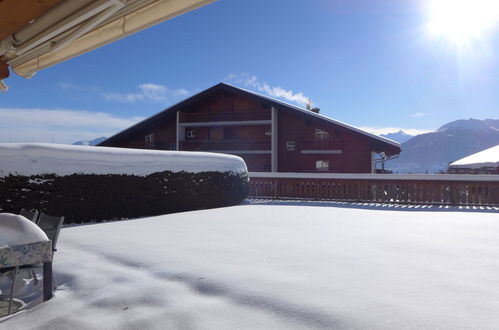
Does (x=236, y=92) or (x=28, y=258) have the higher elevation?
(x=236, y=92)

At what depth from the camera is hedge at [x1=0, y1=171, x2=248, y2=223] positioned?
840 cm

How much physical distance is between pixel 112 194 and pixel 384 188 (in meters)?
11.2

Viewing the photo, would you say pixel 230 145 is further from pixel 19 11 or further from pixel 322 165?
pixel 19 11

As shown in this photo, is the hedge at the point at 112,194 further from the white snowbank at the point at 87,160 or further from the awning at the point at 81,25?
the awning at the point at 81,25

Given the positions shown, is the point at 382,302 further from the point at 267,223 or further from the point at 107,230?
the point at 107,230

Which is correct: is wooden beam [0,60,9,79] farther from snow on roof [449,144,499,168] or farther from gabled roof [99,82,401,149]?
snow on roof [449,144,499,168]

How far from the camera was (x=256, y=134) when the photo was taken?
96.6ft

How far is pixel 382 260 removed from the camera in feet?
17.5

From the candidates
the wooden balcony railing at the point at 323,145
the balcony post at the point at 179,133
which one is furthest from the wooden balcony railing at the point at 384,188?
the balcony post at the point at 179,133

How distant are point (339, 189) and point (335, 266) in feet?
37.7

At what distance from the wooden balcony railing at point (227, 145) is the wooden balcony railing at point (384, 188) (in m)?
10.3

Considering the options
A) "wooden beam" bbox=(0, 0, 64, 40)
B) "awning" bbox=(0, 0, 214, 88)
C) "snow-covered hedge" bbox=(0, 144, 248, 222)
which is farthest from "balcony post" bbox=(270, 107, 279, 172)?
"wooden beam" bbox=(0, 0, 64, 40)

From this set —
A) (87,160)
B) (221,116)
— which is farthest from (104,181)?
(221,116)

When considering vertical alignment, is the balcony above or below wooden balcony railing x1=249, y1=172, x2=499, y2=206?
above
